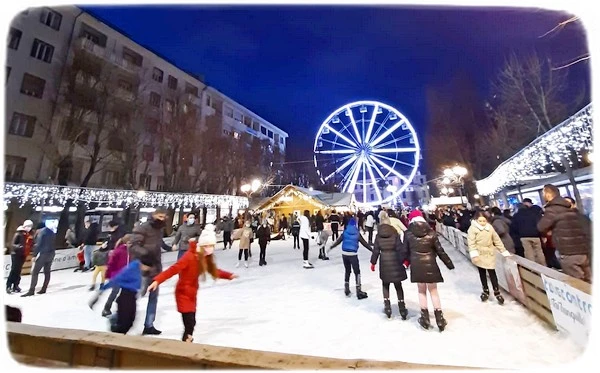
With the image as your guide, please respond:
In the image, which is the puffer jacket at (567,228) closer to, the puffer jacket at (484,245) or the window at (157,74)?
the puffer jacket at (484,245)

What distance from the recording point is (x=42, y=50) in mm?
16078

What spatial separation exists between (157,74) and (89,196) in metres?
15.6

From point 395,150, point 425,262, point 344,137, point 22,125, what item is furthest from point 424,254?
point 344,137

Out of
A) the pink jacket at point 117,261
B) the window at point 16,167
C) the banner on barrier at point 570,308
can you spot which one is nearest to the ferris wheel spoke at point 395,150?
the banner on barrier at point 570,308

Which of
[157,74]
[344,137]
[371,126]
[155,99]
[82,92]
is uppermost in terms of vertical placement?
[157,74]

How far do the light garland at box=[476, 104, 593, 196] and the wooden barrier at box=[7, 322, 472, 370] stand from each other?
6489 mm

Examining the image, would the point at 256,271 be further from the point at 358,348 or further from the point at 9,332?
the point at 9,332

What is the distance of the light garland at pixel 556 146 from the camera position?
6074 millimetres

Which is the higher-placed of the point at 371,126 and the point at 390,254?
the point at 371,126

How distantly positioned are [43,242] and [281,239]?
1328cm

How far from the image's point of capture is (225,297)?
560 cm

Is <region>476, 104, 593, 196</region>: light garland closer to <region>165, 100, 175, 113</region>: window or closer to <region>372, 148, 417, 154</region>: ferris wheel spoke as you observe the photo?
<region>372, 148, 417, 154</region>: ferris wheel spoke

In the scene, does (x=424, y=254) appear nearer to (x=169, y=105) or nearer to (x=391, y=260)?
(x=391, y=260)

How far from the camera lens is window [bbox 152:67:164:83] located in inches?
968
